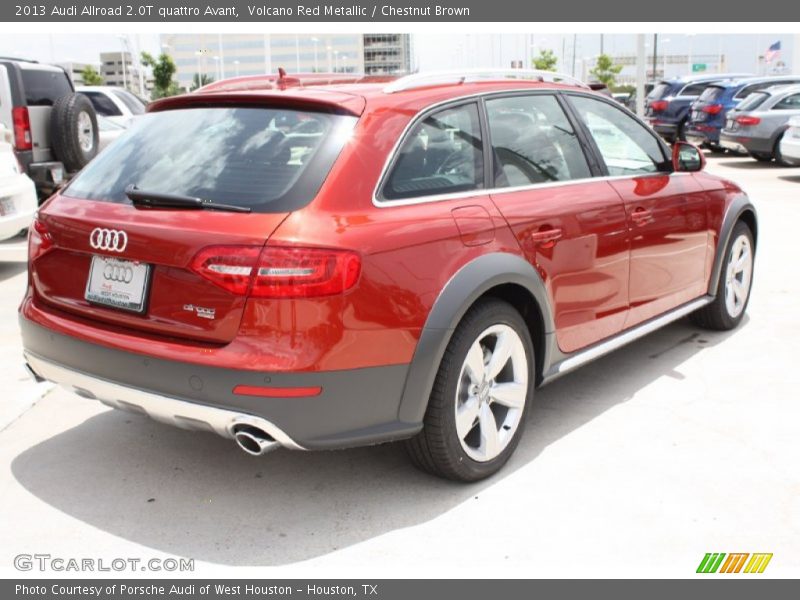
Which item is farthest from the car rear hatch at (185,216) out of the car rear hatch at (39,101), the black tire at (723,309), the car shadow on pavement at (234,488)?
the car rear hatch at (39,101)

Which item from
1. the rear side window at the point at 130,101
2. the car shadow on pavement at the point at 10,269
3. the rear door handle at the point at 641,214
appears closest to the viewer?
the rear door handle at the point at 641,214

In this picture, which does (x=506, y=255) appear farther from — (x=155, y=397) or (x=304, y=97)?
(x=155, y=397)

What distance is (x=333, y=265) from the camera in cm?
301

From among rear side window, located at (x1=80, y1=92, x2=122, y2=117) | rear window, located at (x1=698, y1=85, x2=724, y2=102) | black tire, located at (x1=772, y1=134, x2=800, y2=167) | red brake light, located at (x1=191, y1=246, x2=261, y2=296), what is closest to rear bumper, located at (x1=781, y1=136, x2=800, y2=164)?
black tire, located at (x1=772, y1=134, x2=800, y2=167)

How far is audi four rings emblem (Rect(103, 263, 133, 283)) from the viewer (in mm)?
3281

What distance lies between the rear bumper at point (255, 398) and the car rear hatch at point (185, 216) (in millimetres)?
143

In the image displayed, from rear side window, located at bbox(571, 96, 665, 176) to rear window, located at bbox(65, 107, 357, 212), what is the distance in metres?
1.73

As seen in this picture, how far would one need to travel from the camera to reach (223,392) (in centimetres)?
303

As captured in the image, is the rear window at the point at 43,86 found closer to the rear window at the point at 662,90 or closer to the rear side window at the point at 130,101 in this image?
the rear side window at the point at 130,101

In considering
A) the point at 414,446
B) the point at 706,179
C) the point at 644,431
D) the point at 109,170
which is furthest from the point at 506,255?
the point at 706,179

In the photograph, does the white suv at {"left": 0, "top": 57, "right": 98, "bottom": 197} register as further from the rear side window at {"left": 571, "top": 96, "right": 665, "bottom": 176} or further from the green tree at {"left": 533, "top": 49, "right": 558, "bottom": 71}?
the green tree at {"left": 533, "top": 49, "right": 558, "bottom": 71}

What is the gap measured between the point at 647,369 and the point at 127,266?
3.17 m

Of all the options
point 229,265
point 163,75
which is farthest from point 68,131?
point 163,75

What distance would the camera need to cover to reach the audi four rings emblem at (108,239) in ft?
10.7
